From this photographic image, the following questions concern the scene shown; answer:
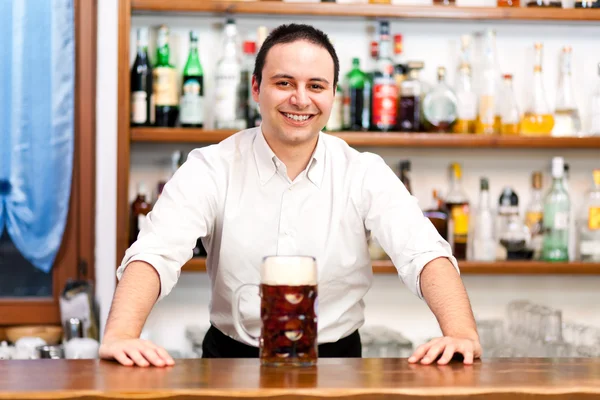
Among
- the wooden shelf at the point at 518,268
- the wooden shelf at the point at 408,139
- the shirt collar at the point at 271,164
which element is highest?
the wooden shelf at the point at 408,139

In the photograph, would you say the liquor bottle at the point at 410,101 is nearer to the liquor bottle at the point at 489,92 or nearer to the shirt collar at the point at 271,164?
the liquor bottle at the point at 489,92

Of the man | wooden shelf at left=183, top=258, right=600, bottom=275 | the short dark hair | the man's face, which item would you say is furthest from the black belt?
wooden shelf at left=183, top=258, right=600, bottom=275

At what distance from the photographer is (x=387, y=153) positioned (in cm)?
290

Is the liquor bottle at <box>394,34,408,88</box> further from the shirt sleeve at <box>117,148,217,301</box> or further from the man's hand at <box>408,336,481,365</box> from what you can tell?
the man's hand at <box>408,336,481,365</box>

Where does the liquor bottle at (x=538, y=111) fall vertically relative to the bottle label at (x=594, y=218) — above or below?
above

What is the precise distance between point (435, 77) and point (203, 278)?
3.39 ft

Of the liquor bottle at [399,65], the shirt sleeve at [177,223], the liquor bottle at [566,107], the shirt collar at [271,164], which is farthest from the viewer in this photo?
the liquor bottle at [566,107]

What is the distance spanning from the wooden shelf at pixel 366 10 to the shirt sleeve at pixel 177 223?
2.92 feet

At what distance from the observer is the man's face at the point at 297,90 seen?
1812mm

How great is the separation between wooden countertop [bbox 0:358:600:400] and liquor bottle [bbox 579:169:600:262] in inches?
60.5

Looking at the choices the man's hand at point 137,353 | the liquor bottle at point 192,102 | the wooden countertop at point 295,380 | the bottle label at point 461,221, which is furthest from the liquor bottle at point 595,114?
the man's hand at point 137,353

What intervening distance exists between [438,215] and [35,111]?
1.38 m

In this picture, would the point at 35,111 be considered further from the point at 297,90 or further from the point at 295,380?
the point at 295,380

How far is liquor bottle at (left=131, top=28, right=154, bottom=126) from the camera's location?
2688 millimetres
